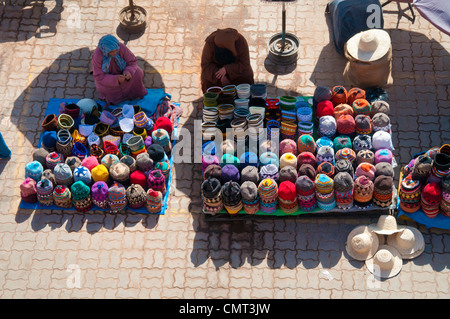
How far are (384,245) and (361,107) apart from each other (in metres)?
2.14

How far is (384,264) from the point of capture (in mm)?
9094

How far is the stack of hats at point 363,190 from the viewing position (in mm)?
9327

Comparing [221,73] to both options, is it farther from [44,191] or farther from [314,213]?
[44,191]

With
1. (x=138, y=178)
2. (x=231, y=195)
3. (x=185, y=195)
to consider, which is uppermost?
(x=231, y=195)

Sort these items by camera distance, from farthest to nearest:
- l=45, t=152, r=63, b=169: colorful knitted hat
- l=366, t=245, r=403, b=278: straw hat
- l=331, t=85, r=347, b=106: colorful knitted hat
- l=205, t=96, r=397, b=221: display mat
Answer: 1. l=331, t=85, r=347, b=106: colorful knitted hat
2. l=45, t=152, r=63, b=169: colorful knitted hat
3. l=205, t=96, r=397, b=221: display mat
4. l=366, t=245, r=403, b=278: straw hat

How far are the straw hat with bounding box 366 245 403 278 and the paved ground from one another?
0.13m

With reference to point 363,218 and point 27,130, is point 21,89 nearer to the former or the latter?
point 27,130

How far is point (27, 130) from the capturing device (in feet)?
35.7

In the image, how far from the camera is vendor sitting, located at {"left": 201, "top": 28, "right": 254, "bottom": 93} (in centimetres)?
1045

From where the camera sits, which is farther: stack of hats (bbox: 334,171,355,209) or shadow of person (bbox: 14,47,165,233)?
shadow of person (bbox: 14,47,165,233)

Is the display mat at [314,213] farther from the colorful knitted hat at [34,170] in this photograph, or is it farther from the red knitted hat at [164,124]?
the colorful knitted hat at [34,170]

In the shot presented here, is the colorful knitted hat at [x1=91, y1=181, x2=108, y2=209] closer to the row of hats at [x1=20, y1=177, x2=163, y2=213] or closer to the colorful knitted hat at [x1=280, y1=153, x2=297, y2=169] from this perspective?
the row of hats at [x1=20, y1=177, x2=163, y2=213]

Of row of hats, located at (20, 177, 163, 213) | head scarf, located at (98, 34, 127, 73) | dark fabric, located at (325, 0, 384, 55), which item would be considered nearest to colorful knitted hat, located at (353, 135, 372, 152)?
dark fabric, located at (325, 0, 384, 55)

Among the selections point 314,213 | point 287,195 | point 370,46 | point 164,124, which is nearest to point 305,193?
point 287,195
